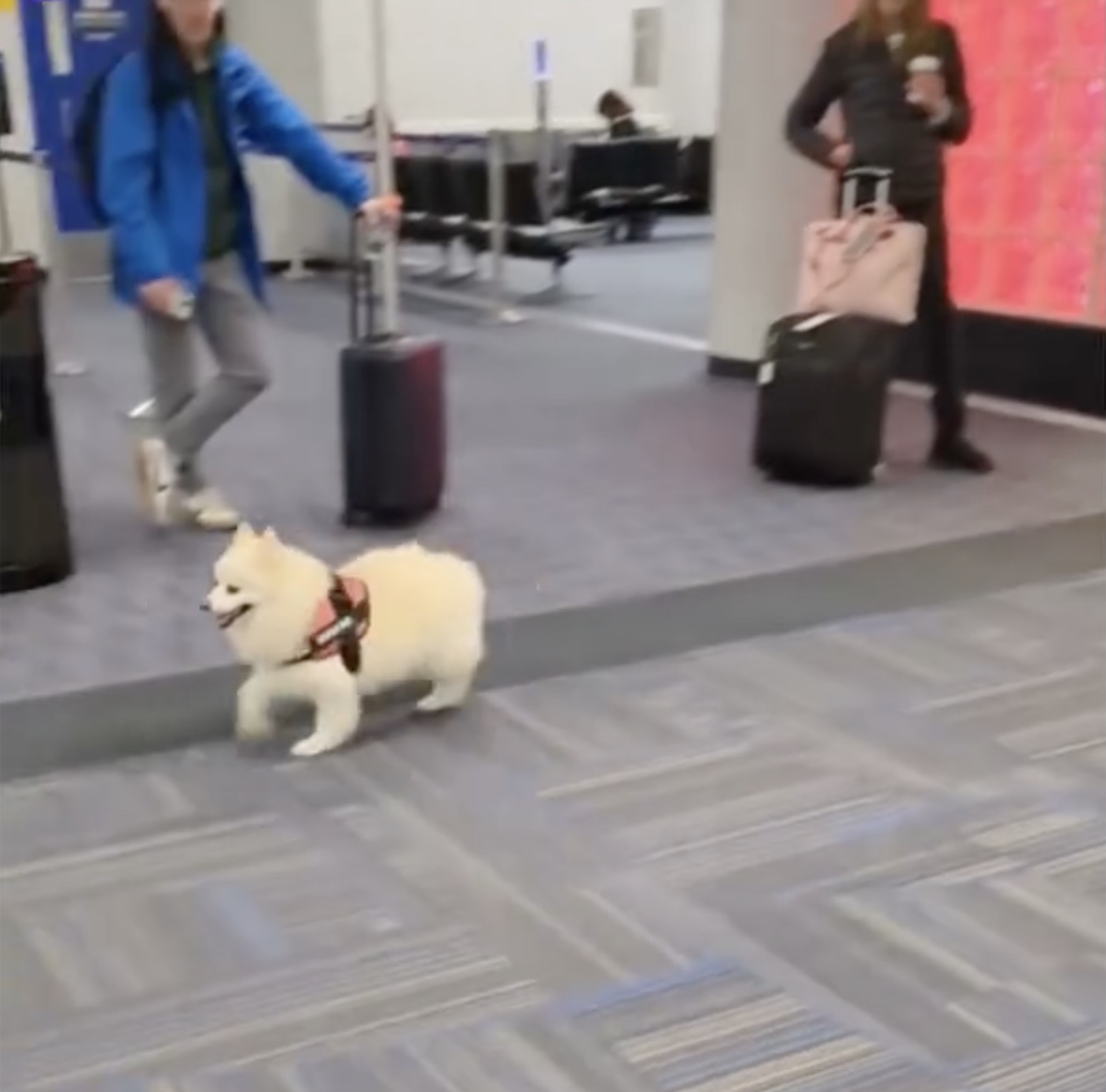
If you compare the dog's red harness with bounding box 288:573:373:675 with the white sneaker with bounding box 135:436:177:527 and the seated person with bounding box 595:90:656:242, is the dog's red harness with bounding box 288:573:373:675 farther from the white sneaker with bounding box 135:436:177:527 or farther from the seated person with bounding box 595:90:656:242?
the seated person with bounding box 595:90:656:242

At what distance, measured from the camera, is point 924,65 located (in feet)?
13.7

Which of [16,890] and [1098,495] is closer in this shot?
[16,890]

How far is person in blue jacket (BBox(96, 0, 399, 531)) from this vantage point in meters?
3.52

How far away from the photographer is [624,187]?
35.8 ft

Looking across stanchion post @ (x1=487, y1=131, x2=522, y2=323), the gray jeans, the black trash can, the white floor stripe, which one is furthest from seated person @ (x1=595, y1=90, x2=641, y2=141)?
the black trash can

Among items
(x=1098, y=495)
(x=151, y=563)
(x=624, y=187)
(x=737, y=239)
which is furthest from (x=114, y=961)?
(x=624, y=187)

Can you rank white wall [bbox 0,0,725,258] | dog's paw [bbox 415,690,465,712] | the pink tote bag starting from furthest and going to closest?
1. white wall [bbox 0,0,725,258]
2. the pink tote bag
3. dog's paw [bbox 415,690,465,712]

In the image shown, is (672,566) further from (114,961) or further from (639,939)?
(114,961)

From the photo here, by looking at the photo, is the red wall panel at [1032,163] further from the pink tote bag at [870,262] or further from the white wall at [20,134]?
the white wall at [20,134]

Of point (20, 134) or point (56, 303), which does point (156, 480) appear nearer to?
point (56, 303)

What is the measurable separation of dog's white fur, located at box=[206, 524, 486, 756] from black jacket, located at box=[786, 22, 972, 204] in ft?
6.37

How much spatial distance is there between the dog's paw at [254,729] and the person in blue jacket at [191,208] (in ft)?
3.74

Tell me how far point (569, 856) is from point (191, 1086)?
2.42 feet

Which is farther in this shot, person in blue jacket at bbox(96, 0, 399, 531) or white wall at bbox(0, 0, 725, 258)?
white wall at bbox(0, 0, 725, 258)
